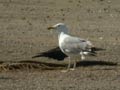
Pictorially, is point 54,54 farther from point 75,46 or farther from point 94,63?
point 75,46

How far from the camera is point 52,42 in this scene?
697 inches

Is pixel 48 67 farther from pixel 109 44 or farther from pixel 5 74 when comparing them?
pixel 109 44

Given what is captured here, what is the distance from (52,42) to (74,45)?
14.0 ft

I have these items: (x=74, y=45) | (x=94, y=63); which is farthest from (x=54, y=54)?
(x=74, y=45)

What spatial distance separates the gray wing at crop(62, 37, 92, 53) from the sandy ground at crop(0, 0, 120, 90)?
17.1 inches

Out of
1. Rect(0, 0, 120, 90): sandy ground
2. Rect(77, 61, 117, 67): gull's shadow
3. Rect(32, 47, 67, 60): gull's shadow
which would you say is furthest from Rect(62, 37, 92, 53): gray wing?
Rect(32, 47, 67, 60): gull's shadow

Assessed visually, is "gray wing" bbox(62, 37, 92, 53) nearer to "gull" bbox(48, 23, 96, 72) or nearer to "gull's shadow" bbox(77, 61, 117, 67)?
"gull" bbox(48, 23, 96, 72)

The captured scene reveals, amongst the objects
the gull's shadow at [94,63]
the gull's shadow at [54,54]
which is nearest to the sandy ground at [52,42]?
the gull's shadow at [94,63]

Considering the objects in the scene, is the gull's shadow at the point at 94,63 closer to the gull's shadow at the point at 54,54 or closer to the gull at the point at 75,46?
the gull's shadow at the point at 54,54

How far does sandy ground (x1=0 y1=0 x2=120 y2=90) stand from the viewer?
40.0ft

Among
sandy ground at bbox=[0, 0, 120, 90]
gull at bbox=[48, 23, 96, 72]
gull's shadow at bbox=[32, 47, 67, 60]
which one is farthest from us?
gull's shadow at bbox=[32, 47, 67, 60]

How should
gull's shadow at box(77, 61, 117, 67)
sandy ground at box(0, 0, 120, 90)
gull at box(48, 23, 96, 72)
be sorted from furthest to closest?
gull's shadow at box(77, 61, 117, 67) → gull at box(48, 23, 96, 72) → sandy ground at box(0, 0, 120, 90)

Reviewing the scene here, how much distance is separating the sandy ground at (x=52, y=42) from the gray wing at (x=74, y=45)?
44 centimetres

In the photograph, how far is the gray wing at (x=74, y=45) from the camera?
13.4 metres
